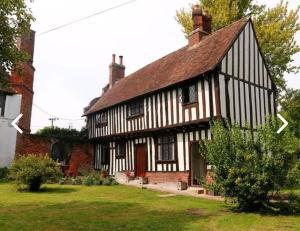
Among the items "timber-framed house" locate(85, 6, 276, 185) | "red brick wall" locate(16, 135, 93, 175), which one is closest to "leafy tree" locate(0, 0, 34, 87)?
"timber-framed house" locate(85, 6, 276, 185)

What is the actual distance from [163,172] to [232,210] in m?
8.35

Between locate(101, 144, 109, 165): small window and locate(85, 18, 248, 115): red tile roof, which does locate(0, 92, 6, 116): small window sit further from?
locate(101, 144, 109, 165): small window

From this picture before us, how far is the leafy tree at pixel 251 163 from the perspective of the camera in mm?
9234

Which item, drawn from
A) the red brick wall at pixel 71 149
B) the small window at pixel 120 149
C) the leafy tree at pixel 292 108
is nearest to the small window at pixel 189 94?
the small window at pixel 120 149

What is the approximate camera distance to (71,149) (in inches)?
984

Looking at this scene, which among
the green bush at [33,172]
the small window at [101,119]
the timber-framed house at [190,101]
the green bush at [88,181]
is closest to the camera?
the green bush at [33,172]

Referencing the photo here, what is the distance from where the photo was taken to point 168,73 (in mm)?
19469

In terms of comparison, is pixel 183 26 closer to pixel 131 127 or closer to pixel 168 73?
pixel 168 73

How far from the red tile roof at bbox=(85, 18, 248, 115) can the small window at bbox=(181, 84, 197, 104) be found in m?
0.54

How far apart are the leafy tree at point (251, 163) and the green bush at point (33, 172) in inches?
295

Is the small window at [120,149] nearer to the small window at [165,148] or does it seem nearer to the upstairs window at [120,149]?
the upstairs window at [120,149]

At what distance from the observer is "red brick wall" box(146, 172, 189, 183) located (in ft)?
54.7

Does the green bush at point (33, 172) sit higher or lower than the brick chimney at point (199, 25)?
lower

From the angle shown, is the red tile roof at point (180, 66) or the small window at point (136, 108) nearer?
the red tile roof at point (180, 66)
